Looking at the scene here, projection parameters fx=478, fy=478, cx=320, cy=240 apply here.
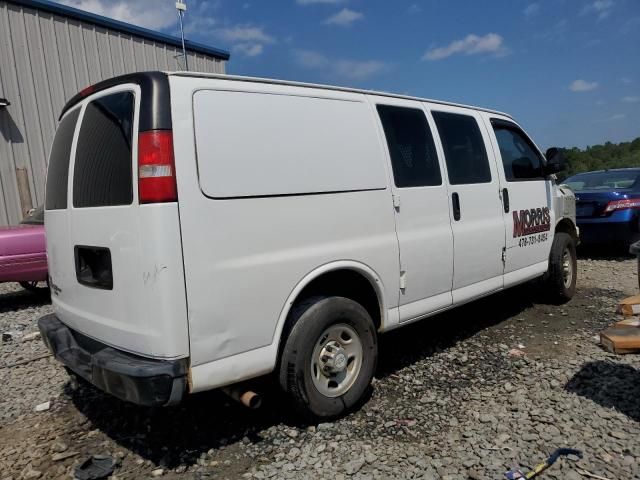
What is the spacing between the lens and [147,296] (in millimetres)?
2383

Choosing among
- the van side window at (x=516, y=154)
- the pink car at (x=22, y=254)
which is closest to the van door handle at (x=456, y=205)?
the van side window at (x=516, y=154)

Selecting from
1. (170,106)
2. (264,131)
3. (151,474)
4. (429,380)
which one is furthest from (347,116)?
(151,474)

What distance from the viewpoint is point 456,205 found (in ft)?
13.0

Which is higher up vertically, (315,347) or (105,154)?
(105,154)

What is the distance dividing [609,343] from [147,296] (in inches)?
109

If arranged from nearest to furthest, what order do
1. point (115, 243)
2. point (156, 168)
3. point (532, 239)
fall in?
point (156, 168)
point (115, 243)
point (532, 239)

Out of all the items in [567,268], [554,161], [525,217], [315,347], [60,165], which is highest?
[60,165]

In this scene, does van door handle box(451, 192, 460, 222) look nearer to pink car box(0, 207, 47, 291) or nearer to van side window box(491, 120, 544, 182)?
van side window box(491, 120, 544, 182)

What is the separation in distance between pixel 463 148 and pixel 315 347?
7.64 ft

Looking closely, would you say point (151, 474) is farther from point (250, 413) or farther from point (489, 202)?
point (489, 202)

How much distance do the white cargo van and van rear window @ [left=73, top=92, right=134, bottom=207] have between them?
12 mm

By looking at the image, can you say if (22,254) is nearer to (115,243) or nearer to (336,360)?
(115,243)

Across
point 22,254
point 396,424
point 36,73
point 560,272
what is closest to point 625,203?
point 560,272

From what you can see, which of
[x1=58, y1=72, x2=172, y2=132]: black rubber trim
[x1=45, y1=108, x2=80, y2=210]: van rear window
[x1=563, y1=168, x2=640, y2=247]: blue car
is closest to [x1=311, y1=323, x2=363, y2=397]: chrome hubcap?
[x1=58, y1=72, x2=172, y2=132]: black rubber trim
